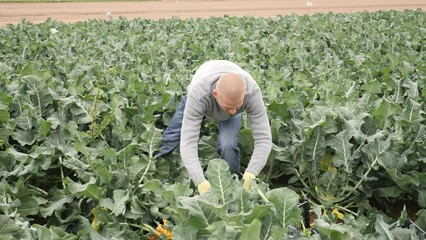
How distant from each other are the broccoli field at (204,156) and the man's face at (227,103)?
0.46 m

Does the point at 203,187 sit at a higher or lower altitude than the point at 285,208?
lower

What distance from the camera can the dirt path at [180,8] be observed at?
2056 cm

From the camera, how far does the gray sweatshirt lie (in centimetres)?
395

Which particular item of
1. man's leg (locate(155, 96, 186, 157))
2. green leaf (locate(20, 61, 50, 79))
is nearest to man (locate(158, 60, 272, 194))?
man's leg (locate(155, 96, 186, 157))

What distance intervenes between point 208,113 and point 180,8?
19.6 m

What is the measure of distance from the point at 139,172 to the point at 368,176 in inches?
72.3

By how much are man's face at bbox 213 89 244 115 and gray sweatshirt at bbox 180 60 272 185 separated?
0.52ft

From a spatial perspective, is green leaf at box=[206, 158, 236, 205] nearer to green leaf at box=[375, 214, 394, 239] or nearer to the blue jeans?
green leaf at box=[375, 214, 394, 239]

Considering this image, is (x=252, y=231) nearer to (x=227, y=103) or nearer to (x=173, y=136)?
(x=227, y=103)

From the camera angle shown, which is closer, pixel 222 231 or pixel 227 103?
pixel 222 231

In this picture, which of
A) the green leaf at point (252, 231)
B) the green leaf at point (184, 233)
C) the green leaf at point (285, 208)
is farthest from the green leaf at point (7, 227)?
the green leaf at point (285, 208)

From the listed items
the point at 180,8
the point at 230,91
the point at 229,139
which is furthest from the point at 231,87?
the point at 180,8

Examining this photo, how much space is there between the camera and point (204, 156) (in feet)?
16.0

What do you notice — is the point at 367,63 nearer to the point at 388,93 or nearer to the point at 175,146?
the point at 388,93
